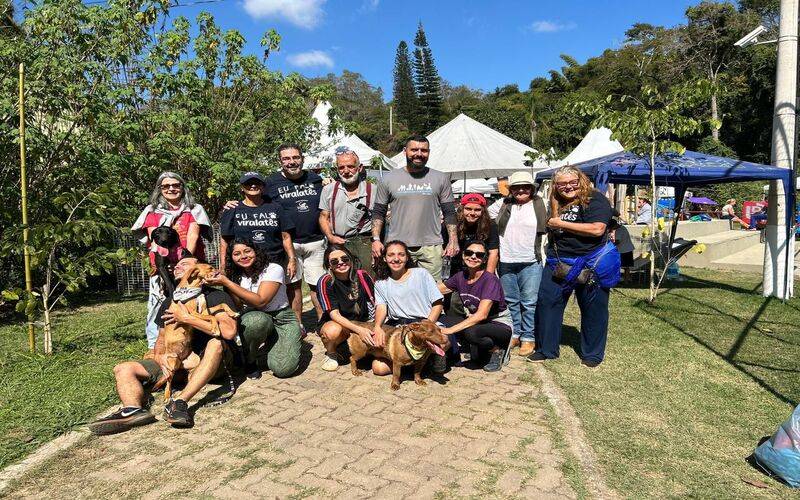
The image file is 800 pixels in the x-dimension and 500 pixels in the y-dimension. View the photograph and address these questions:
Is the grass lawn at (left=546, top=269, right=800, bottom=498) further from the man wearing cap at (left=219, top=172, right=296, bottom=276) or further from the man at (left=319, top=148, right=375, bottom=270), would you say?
the man wearing cap at (left=219, top=172, right=296, bottom=276)

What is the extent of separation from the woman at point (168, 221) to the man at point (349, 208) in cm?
115

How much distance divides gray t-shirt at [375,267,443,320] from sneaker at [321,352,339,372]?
28.0 inches

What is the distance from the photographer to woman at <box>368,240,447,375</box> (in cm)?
430

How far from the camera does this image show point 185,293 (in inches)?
148

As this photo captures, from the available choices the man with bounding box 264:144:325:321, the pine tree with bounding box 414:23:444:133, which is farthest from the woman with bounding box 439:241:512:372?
the pine tree with bounding box 414:23:444:133

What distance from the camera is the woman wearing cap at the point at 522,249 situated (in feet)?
16.4

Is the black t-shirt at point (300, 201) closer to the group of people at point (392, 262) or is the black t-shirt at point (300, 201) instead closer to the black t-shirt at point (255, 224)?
the group of people at point (392, 262)

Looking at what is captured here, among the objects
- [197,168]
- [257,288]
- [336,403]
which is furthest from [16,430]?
[197,168]

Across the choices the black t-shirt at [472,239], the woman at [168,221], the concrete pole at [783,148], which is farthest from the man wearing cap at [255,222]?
the concrete pole at [783,148]

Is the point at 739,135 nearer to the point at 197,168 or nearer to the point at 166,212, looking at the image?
the point at 197,168

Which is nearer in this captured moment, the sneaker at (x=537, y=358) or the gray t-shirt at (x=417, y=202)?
the gray t-shirt at (x=417, y=202)

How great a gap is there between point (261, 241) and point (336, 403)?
5.62 feet

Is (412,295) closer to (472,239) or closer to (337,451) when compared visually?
(472,239)

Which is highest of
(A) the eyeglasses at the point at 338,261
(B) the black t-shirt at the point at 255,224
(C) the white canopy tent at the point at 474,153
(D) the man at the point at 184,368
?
(C) the white canopy tent at the point at 474,153
